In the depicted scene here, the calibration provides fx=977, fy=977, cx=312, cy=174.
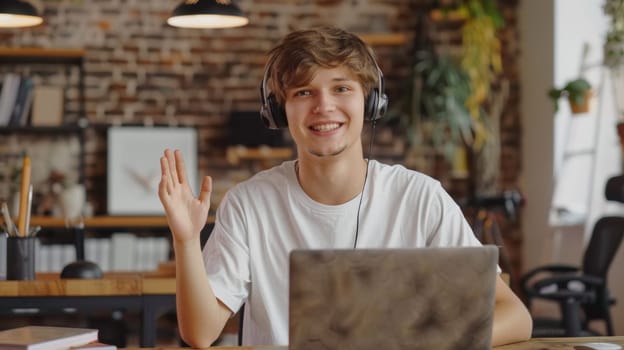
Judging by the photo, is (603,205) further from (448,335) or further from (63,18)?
(448,335)

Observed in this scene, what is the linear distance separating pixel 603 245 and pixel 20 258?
8.30 ft

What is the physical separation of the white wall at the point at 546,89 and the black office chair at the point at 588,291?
3.75 ft

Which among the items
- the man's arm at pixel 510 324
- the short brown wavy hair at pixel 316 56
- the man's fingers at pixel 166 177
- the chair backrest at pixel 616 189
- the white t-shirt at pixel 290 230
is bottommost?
the chair backrest at pixel 616 189

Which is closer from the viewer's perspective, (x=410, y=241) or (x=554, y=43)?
(x=410, y=241)

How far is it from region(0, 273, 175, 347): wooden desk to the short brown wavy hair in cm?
120

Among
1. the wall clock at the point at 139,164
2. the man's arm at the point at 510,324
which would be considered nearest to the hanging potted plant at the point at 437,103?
the wall clock at the point at 139,164

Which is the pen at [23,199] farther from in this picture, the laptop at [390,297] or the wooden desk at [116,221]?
the wooden desk at [116,221]

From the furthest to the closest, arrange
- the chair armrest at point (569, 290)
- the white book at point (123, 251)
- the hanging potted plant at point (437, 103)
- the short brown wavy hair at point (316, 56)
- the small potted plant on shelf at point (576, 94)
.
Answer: the hanging potted plant at point (437, 103) < the white book at point (123, 251) < the small potted plant on shelf at point (576, 94) < the chair armrest at point (569, 290) < the short brown wavy hair at point (316, 56)

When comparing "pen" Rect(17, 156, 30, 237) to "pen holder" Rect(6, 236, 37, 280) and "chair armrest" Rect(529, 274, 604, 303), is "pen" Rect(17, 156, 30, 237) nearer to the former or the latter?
"pen holder" Rect(6, 236, 37, 280)

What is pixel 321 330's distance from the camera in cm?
137

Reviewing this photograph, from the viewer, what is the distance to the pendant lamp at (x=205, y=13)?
145 inches

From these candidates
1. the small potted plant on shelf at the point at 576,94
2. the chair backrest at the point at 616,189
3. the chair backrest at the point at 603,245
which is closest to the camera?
the chair backrest at the point at 616,189

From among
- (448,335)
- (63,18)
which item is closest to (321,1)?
(63,18)

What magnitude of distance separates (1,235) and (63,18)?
4.65 feet
